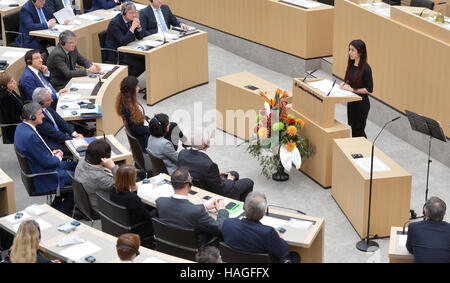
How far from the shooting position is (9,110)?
9398 millimetres

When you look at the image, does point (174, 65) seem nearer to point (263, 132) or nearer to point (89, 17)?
point (89, 17)

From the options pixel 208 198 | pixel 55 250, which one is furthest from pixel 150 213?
pixel 55 250

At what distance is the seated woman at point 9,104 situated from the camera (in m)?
9.30

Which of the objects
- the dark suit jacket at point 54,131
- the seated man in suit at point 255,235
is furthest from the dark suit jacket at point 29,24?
the seated man in suit at point 255,235

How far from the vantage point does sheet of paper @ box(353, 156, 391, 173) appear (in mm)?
8102

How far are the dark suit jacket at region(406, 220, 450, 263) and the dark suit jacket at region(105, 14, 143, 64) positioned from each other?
722 centimetres

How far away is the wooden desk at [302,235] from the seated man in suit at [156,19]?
19.1 feet

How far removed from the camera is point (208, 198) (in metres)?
7.46

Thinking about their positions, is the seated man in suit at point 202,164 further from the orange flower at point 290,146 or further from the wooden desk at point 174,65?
the wooden desk at point 174,65

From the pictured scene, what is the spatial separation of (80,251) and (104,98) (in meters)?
4.27

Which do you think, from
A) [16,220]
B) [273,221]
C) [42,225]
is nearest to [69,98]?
[16,220]

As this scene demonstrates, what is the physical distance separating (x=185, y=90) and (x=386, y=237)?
5565 millimetres

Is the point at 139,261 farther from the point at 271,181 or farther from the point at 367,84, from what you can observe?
the point at 367,84

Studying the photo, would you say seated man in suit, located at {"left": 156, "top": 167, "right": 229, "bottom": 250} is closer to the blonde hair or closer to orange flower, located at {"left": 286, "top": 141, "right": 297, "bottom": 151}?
the blonde hair
